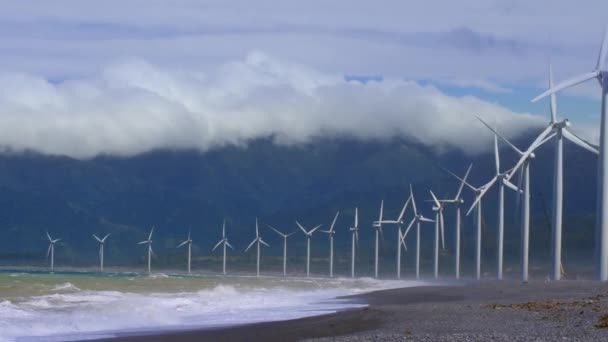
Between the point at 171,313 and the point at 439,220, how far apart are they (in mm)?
85674

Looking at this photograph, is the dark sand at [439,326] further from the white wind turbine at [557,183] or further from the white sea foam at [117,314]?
the white wind turbine at [557,183]

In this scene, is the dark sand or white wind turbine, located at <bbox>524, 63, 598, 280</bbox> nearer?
the dark sand

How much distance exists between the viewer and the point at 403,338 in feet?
125

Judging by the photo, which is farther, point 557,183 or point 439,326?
point 557,183

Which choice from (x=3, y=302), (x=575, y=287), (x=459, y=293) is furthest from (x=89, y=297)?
(x=575, y=287)

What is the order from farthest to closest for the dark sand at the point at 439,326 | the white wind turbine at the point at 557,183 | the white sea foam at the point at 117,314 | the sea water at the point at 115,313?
the white wind turbine at the point at 557,183 → the white sea foam at the point at 117,314 → the sea water at the point at 115,313 → the dark sand at the point at 439,326

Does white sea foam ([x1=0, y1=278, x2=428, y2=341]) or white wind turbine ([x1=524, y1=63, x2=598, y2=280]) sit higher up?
white wind turbine ([x1=524, y1=63, x2=598, y2=280])

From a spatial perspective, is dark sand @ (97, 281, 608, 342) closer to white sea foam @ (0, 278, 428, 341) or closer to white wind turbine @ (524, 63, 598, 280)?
white sea foam @ (0, 278, 428, 341)

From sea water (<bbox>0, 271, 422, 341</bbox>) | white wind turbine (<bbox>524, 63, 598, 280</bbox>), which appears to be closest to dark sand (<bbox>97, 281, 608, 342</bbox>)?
sea water (<bbox>0, 271, 422, 341</bbox>)

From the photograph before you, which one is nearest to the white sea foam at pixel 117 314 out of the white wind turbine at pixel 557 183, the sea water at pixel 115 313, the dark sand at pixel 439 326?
the sea water at pixel 115 313

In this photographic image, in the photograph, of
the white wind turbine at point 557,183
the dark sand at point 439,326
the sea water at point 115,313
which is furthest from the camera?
the white wind turbine at point 557,183

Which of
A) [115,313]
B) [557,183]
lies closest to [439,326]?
[115,313]

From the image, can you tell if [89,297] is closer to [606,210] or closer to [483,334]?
[606,210]

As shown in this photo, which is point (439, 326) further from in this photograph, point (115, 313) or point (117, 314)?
point (115, 313)
